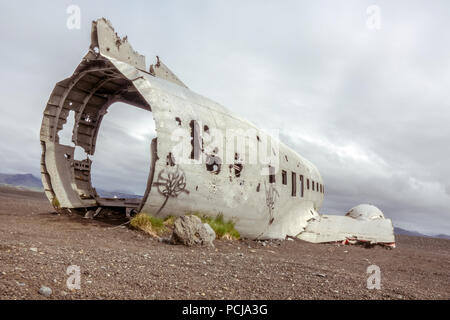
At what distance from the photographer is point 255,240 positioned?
13.7 m

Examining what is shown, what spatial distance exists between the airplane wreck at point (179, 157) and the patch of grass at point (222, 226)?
27 cm

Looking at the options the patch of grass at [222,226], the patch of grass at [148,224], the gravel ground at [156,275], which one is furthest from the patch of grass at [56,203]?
the patch of grass at [222,226]

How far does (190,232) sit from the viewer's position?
378 inches

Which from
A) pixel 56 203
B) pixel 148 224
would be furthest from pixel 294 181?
pixel 56 203

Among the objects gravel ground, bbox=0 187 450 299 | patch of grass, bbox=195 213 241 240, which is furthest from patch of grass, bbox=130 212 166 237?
patch of grass, bbox=195 213 241 240

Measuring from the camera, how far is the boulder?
9.49 m

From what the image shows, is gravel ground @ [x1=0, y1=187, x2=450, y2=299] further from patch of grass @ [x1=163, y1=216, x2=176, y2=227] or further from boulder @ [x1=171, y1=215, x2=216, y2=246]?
patch of grass @ [x1=163, y1=216, x2=176, y2=227]

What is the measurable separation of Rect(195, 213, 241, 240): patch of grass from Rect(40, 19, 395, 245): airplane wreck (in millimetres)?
266

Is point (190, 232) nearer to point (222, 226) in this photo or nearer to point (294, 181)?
point (222, 226)

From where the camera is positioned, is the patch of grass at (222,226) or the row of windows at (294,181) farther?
the row of windows at (294,181)

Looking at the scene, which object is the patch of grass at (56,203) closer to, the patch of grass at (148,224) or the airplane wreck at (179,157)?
the airplane wreck at (179,157)

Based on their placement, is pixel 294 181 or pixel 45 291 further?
pixel 294 181

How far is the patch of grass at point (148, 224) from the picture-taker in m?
10.3

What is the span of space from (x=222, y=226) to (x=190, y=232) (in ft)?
7.54
